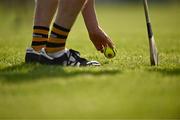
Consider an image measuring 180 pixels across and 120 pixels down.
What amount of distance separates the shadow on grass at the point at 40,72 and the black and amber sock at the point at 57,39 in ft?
0.57

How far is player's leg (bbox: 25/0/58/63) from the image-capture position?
443 cm

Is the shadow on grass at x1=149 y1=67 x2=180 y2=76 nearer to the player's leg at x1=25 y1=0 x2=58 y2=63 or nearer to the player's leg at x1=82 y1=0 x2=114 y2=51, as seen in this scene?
the player's leg at x1=82 y1=0 x2=114 y2=51

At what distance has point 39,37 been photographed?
4457 mm

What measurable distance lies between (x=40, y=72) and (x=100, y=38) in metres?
0.87

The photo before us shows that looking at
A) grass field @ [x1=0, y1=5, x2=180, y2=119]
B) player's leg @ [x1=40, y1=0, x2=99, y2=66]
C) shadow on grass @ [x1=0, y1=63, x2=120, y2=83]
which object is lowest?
grass field @ [x1=0, y1=5, x2=180, y2=119]

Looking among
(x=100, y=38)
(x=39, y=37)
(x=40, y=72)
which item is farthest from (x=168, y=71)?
(x=39, y=37)

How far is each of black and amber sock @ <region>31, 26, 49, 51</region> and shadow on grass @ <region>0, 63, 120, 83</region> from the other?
0.25 meters

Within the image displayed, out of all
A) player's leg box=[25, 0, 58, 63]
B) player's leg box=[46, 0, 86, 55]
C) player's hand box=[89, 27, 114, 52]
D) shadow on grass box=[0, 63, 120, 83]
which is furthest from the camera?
player's hand box=[89, 27, 114, 52]

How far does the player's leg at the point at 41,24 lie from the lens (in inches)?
175

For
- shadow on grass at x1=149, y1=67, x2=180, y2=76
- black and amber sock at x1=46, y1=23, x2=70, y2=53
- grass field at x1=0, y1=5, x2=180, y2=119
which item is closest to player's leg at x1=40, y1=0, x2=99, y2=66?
black and amber sock at x1=46, y1=23, x2=70, y2=53

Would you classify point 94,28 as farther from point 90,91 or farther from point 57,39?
point 90,91

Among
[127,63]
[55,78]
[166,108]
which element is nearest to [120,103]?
[166,108]

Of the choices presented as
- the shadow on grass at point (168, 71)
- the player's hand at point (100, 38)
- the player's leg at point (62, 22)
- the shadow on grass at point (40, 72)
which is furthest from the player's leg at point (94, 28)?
the shadow on grass at point (168, 71)

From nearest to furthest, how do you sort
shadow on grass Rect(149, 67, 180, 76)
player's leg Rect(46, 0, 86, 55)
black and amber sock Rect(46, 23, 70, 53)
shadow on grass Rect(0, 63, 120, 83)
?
1. shadow on grass Rect(0, 63, 120, 83)
2. shadow on grass Rect(149, 67, 180, 76)
3. player's leg Rect(46, 0, 86, 55)
4. black and amber sock Rect(46, 23, 70, 53)
